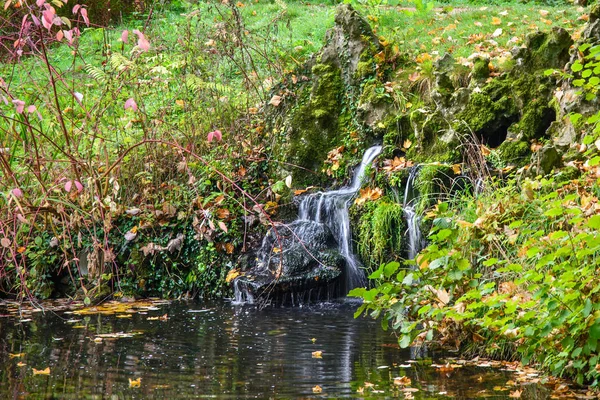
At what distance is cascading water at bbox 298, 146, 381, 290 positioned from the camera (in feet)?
27.8

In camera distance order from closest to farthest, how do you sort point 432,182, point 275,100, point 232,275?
point 432,182
point 232,275
point 275,100

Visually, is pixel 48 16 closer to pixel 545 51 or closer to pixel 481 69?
pixel 481 69

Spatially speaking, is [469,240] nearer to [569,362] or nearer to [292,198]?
[569,362]

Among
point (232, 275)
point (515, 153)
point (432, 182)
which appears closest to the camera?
point (515, 153)

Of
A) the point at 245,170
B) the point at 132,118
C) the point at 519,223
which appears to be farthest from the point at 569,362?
the point at 132,118

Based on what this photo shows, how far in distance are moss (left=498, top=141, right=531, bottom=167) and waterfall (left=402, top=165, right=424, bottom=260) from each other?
0.97 meters

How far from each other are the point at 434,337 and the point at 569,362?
4.47 ft

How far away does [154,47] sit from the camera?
9.85 meters

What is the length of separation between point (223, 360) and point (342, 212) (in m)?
3.42

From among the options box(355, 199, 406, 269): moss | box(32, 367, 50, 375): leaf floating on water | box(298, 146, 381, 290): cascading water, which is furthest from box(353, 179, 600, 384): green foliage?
box(32, 367, 50, 375): leaf floating on water

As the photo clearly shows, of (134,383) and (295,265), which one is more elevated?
(295,265)

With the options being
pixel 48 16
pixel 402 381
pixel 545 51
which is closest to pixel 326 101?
pixel 545 51

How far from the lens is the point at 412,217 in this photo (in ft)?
27.0

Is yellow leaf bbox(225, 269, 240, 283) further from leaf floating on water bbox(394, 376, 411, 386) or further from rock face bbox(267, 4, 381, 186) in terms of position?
leaf floating on water bbox(394, 376, 411, 386)
